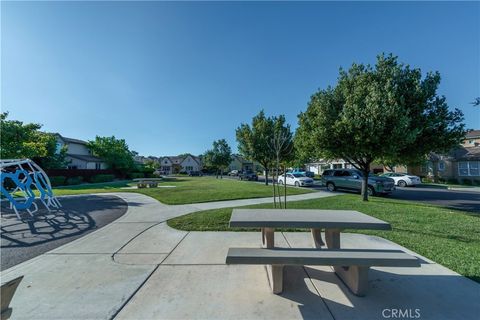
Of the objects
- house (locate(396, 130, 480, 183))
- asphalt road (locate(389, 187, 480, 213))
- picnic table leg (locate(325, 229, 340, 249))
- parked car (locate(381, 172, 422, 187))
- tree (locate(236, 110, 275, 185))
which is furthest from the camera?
house (locate(396, 130, 480, 183))

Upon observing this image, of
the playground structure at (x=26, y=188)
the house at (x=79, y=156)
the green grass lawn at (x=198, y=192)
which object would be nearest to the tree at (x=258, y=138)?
the green grass lawn at (x=198, y=192)

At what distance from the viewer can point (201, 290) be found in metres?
3.30

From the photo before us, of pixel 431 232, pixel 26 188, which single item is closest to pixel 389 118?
pixel 431 232

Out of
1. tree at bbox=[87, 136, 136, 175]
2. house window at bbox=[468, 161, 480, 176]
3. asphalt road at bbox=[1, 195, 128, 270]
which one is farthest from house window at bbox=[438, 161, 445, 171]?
tree at bbox=[87, 136, 136, 175]

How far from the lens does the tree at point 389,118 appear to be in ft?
32.4

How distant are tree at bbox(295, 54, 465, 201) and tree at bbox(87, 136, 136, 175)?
3506cm

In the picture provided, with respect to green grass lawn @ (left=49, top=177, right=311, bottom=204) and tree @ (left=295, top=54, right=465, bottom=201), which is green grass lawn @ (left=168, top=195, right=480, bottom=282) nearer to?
tree @ (left=295, top=54, right=465, bottom=201)

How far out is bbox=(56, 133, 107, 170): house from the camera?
3738 cm

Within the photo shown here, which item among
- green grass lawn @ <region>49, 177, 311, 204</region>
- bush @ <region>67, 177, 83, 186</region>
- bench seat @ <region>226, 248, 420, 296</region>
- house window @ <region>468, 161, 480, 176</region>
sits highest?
house window @ <region>468, 161, 480, 176</region>

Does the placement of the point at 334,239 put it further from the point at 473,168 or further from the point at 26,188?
the point at 473,168

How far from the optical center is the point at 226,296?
3.16 m

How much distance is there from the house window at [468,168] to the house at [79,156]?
5063 cm

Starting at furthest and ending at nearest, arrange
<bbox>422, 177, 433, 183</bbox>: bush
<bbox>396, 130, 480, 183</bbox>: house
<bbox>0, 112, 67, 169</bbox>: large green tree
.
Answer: <bbox>422, 177, 433, 183</bbox>: bush, <bbox>396, 130, 480, 183</bbox>: house, <bbox>0, 112, 67, 169</bbox>: large green tree

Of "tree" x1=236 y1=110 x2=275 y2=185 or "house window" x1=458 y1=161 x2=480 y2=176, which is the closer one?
"tree" x1=236 y1=110 x2=275 y2=185
